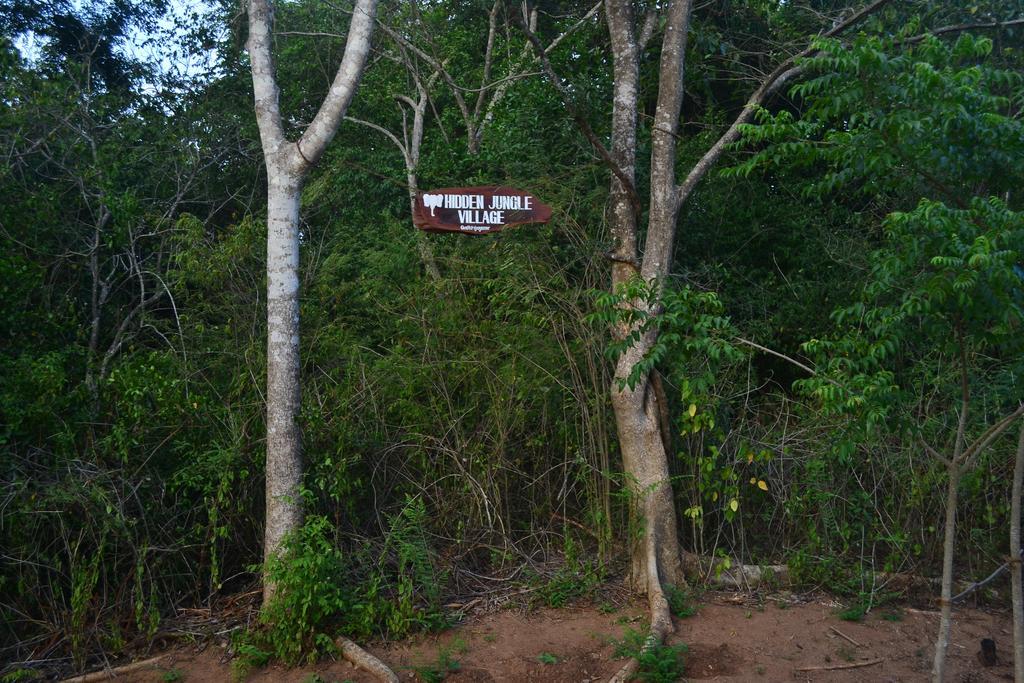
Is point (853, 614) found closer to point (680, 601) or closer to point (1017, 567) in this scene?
point (680, 601)

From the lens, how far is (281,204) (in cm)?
679

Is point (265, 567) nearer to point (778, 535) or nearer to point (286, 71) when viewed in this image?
point (778, 535)

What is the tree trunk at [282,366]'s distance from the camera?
6.61 meters

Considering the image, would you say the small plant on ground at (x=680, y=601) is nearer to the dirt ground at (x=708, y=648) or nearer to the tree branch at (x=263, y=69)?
the dirt ground at (x=708, y=648)

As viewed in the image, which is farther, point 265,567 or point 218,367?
point 218,367

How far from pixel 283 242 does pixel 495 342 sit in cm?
206

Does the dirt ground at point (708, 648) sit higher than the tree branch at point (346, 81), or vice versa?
the tree branch at point (346, 81)

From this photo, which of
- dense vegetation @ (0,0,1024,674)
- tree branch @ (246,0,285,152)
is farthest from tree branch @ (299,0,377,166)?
dense vegetation @ (0,0,1024,674)

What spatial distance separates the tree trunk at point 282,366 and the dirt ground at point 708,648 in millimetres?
961

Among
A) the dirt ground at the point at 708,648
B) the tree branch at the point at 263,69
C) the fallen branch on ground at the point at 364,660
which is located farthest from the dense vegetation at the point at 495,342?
the tree branch at the point at 263,69

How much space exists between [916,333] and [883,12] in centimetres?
560

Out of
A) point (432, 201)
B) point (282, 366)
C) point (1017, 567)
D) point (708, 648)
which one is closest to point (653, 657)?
point (708, 648)

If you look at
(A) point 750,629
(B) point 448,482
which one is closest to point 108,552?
(B) point 448,482

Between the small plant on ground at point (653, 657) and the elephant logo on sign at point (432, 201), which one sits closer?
the small plant on ground at point (653, 657)
